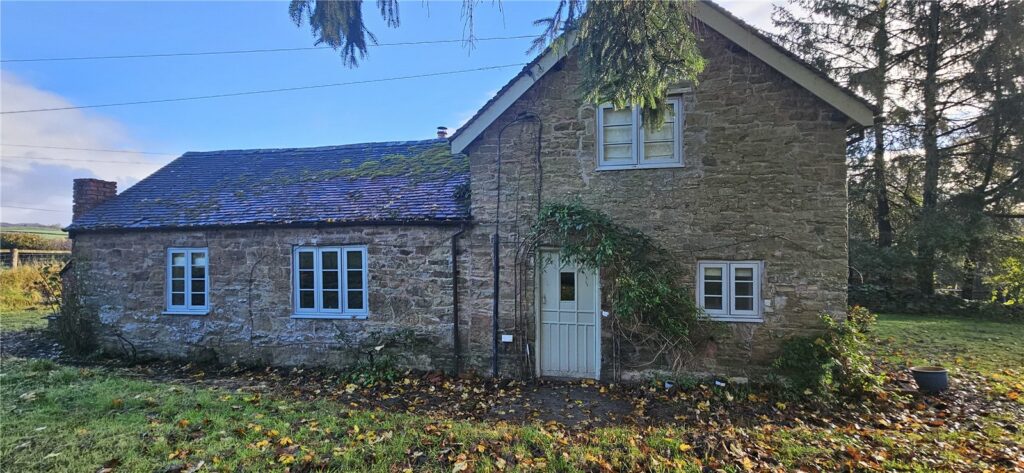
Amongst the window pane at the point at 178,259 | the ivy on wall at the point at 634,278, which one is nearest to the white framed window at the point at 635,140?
the ivy on wall at the point at 634,278

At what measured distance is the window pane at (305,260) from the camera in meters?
9.94

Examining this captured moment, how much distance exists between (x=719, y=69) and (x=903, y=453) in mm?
6148

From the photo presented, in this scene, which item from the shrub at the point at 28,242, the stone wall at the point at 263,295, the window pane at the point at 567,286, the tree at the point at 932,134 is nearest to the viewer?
the window pane at the point at 567,286

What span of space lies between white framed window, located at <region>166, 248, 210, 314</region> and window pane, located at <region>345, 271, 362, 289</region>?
11.5 feet

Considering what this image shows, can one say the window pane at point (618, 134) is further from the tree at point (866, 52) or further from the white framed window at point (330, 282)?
the tree at point (866, 52)

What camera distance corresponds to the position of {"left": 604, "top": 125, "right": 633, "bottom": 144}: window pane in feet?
27.8

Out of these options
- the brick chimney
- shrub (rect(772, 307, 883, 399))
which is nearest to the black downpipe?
shrub (rect(772, 307, 883, 399))

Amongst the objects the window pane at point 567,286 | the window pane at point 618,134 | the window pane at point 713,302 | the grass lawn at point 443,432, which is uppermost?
the window pane at point 618,134

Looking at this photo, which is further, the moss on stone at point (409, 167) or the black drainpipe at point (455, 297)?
the moss on stone at point (409, 167)

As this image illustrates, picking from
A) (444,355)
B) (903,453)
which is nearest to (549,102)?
(444,355)

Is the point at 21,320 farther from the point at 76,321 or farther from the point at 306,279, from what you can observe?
the point at 306,279

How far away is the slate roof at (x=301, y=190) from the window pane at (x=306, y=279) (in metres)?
1.12

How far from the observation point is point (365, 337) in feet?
31.2

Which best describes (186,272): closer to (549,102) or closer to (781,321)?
(549,102)
